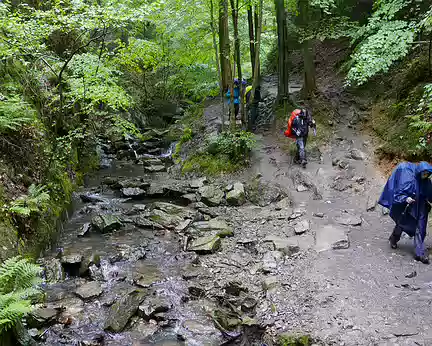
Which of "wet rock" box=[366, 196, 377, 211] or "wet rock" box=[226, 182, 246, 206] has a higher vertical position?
"wet rock" box=[366, 196, 377, 211]

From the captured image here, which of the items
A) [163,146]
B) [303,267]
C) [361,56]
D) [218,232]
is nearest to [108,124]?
[163,146]

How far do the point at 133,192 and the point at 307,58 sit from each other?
29.2 ft

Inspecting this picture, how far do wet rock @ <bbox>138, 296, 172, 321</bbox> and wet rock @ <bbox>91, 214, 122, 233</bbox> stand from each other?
365 cm

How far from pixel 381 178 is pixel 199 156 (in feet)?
24.0

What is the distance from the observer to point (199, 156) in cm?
1527

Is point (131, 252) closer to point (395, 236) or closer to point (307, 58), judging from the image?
point (395, 236)

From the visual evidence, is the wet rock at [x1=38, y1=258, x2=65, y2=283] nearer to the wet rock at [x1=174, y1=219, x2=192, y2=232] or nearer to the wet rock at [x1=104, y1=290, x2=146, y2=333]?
the wet rock at [x1=104, y1=290, x2=146, y2=333]

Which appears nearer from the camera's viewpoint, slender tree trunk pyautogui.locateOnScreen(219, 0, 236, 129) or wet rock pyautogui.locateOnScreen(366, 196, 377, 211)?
wet rock pyautogui.locateOnScreen(366, 196, 377, 211)

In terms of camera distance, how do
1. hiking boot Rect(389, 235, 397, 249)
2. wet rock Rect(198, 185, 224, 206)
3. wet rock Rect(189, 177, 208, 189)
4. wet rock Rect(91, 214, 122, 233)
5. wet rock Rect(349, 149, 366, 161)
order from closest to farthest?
hiking boot Rect(389, 235, 397, 249) < wet rock Rect(91, 214, 122, 233) < wet rock Rect(198, 185, 224, 206) < wet rock Rect(349, 149, 366, 161) < wet rock Rect(189, 177, 208, 189)

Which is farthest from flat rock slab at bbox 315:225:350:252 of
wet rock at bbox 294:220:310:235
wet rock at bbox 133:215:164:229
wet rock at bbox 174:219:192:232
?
wet rock at bbox 133:215:164:229

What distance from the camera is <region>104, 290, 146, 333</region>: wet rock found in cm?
625

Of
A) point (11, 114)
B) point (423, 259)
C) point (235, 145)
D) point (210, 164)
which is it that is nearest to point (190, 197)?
point (210, 164)

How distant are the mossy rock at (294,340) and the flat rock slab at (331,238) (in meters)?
2.88

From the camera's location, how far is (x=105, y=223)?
33.4 ft
